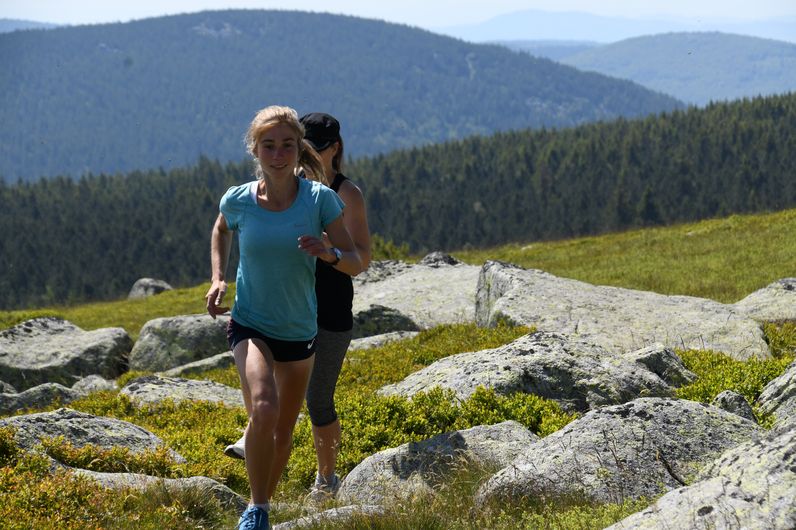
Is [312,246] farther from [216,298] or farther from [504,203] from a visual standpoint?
[504,203]

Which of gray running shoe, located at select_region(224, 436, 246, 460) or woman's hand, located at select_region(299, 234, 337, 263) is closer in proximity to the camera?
woman's hand, located at select_region(299, 234, 337, 263)

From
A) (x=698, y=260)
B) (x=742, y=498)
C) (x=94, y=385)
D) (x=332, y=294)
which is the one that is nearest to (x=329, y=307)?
(x=332, y=294)

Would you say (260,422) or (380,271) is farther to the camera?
(380,271)

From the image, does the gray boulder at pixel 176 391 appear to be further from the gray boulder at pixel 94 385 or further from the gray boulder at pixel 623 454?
the gray boulder at pixel 623 454

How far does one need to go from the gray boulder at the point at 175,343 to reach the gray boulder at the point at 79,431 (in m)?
14.9

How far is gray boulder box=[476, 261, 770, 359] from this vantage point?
16844 millimetres

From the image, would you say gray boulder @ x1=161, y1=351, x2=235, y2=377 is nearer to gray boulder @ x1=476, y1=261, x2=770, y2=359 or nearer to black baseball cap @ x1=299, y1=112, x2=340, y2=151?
gray boulder @ x1=476, y1=261, x2=770, y2=359

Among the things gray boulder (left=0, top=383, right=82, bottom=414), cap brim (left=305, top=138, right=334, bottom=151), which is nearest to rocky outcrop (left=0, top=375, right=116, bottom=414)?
gray boulder (left=0, top=383, right=82, bottom=414)

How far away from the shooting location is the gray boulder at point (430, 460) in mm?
8055

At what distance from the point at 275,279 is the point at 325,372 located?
1.95 m

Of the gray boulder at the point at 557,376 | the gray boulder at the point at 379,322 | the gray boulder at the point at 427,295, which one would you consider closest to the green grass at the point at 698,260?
the gray boulder at the point at 427,295

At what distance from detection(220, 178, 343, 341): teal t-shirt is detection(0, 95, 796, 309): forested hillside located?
5582 inches

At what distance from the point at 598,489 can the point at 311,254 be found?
9.00 feet

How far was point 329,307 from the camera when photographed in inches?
328
